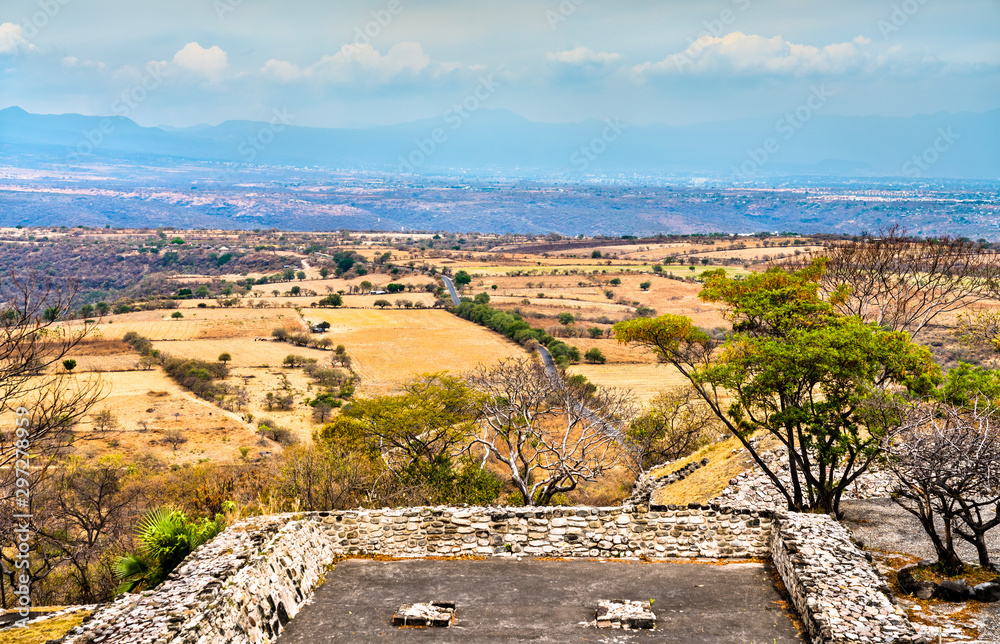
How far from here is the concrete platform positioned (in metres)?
10.2

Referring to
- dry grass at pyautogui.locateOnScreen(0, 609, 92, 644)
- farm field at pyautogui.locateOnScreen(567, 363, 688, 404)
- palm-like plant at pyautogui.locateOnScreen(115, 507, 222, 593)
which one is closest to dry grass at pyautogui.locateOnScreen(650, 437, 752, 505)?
palm-like plant at pyautogui.locateOnScreen(115, 507, 222, 593)

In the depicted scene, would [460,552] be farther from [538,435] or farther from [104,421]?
[104,421]

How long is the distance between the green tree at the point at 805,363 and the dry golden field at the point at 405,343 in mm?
32816

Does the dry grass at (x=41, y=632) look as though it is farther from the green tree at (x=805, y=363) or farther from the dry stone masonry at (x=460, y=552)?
the green tree at (x=805, y=363)

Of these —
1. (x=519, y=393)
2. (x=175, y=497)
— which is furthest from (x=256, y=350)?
(x=519, y=393)

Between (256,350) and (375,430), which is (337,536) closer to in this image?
(375,430)

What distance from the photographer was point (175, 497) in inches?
945

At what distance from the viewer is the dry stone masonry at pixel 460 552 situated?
9484 millimetres

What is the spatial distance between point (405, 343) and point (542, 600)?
187ft

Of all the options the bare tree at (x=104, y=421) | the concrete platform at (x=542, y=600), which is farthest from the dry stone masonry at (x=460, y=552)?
the bare tree at (x=104, y=421)

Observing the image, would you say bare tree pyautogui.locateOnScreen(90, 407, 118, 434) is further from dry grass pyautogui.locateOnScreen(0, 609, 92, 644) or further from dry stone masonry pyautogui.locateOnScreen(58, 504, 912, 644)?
dry stone masonry pyautogui.locateOnScreen(58, 504, 912, 644)

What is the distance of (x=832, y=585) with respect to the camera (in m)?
10.7

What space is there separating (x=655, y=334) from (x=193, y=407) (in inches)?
1385

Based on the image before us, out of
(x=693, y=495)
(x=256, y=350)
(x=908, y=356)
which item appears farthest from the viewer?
(x=256, y=350)
